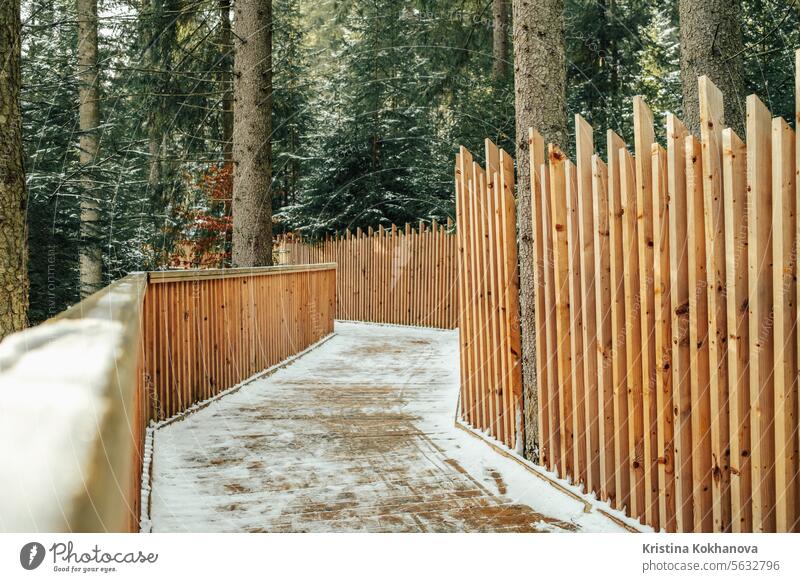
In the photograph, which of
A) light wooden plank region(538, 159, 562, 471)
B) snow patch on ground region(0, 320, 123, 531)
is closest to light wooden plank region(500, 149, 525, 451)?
light wooden plank region(538, 159, 562, 471)

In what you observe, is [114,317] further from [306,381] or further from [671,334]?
[306,381]

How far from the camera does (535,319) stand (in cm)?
405

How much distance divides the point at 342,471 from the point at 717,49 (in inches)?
208

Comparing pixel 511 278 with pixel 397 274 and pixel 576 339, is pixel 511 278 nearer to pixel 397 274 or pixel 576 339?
pixel 576 339

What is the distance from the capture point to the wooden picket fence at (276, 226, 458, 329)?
13.9 m

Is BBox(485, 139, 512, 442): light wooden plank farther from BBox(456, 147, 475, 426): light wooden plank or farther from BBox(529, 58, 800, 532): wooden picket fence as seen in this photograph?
BBox(529, 58, 800, 532): wooden picket fence

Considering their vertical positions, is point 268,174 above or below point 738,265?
above

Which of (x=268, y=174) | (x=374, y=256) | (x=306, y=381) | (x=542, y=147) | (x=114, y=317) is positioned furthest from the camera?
(x=374, y=256)

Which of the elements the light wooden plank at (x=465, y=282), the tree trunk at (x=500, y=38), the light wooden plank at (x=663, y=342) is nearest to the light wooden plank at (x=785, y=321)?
the light wooden plank at (x=663, y=342)

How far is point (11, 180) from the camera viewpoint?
472 centimetres

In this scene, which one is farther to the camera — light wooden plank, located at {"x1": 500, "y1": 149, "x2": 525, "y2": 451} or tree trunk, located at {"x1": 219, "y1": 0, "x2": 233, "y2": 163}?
tree trunk, located at {"x1": 219, "y1": 0, "x2": 233, "y2": 163}

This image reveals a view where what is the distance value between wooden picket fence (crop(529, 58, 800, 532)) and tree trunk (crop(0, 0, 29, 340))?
3.86m

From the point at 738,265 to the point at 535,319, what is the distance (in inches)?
68.4
